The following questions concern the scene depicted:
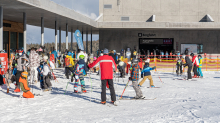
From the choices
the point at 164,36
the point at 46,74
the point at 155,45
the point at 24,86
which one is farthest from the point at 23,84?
the point at 164,36

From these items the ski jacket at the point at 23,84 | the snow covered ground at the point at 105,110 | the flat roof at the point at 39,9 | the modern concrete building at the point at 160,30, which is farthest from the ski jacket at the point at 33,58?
the modern concrete building at the point at 160,30

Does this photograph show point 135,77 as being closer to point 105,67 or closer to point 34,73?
point 105,67

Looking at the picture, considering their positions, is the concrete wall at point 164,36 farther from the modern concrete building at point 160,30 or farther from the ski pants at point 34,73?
the ski pants at point 34,73

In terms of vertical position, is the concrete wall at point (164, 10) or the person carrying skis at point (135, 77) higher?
the concrete wall at point (164, 10)

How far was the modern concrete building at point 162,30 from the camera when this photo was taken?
35406mm

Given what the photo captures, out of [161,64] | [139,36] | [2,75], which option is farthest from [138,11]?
[2,75]

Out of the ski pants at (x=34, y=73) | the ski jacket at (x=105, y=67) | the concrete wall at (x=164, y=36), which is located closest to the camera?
the ski jacket at (x=105, y=67)

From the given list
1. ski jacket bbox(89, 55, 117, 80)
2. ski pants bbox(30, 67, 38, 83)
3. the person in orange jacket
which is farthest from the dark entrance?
ski jacket bbox(89, 55, 117, 80)

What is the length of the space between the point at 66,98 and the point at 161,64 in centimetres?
1924

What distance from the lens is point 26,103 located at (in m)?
8.55

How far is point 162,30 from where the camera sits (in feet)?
115

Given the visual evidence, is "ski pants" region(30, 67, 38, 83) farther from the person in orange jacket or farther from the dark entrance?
the dark entrance

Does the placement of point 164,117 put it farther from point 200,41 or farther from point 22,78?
point 200,41

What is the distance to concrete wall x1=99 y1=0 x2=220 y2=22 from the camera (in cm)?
3588
